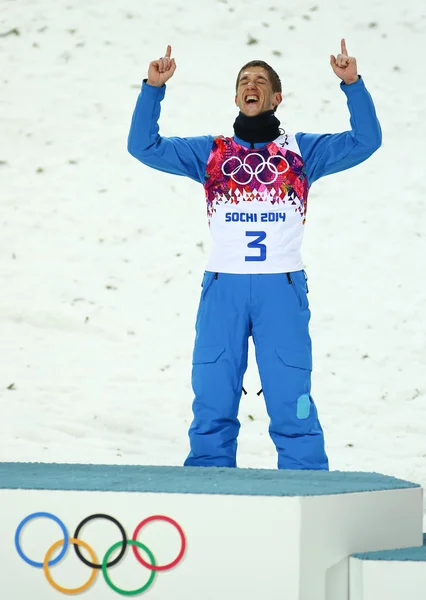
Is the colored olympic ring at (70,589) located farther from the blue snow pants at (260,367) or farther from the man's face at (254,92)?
the man's face at (254,92)

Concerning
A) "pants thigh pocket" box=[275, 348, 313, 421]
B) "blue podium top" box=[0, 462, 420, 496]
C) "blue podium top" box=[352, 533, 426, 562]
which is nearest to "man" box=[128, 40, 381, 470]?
"pants thigh pocket" box=[275, 348, 313, 421]

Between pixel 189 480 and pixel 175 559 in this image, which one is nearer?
pixel 175 559

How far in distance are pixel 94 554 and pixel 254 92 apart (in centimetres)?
129

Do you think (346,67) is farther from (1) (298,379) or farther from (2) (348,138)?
(1) (298,379)

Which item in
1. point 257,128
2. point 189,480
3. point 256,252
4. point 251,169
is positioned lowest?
point 189,480

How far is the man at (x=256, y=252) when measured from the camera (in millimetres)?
2215

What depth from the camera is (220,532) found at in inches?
58.7

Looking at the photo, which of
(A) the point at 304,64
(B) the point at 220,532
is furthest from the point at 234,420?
(A) the point at 304,64

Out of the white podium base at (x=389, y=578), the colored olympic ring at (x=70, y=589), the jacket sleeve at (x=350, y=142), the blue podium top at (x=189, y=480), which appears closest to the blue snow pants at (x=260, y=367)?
the blue podium top at (x=189, y=480)

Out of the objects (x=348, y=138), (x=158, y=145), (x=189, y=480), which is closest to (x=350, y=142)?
(x=348, y=138)

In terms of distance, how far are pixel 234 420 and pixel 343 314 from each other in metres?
1.46

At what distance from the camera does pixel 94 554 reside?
59.4 inches

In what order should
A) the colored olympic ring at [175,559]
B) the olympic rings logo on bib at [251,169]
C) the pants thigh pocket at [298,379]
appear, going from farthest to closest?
the olympic rings logo on bib at [251,169] < the pants thigh pocket at [298,379] < the colored olympic ring at [175,559]

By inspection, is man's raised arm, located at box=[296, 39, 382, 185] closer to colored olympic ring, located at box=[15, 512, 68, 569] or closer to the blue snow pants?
the blue snow pants
